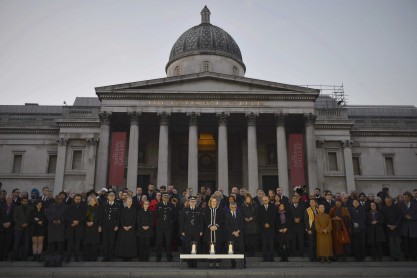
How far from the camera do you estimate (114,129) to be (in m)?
30.6

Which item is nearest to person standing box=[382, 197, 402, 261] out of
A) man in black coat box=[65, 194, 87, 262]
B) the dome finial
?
man in black coat box=[65, 194, 87, 262]

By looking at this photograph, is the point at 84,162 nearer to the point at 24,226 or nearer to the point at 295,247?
the point at 24,226

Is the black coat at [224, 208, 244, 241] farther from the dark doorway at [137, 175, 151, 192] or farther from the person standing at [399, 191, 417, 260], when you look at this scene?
the dark doorway at [137, 175, 151, 192]

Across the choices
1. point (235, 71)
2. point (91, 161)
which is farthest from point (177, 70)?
point (91, 161)

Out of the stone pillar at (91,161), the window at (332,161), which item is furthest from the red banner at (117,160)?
the window at (332,161)

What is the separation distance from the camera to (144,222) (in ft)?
39.1

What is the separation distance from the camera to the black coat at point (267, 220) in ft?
39.7

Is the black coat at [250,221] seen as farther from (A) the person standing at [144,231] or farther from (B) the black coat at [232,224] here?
(A) the person standing at [144,231]

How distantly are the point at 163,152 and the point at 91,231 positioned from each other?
1533cm

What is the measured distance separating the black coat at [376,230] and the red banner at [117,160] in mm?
17175

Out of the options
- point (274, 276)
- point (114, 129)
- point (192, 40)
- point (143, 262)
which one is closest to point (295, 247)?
point (274, 276)

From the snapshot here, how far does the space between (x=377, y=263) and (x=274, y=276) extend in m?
4.23

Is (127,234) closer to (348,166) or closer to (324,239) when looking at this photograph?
(324,239)

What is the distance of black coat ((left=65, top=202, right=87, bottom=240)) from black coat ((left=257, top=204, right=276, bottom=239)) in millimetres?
5719
